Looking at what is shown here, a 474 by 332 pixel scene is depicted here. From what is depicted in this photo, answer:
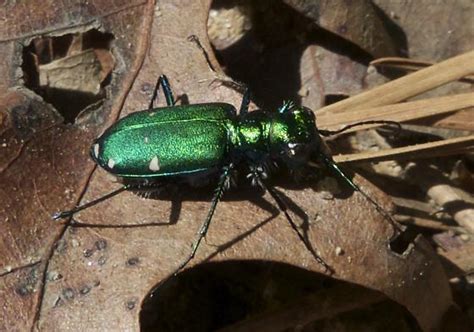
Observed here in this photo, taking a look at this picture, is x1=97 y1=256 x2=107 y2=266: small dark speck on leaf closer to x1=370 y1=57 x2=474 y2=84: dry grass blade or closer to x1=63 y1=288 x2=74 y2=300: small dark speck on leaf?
x1=63 y1=288 x2=74 y2=300: small dark speck on leaf

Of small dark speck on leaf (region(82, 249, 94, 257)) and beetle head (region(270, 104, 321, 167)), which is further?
beetle head (region(270, 104, 321, 167))

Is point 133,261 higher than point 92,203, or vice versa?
point 92,203

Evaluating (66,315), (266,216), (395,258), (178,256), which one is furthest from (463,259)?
(66,315)

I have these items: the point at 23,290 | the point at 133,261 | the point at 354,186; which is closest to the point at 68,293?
the point at 23,290

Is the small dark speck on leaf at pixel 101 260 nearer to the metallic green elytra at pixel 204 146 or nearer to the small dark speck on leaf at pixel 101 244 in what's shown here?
the small dark speck on leaf at pixel 101 244

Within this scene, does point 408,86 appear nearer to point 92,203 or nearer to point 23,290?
point 92,203

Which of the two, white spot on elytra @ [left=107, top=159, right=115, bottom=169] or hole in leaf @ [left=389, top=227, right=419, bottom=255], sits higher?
white spot on elytra @ [left=107, top=159, right=115, bottom=169]

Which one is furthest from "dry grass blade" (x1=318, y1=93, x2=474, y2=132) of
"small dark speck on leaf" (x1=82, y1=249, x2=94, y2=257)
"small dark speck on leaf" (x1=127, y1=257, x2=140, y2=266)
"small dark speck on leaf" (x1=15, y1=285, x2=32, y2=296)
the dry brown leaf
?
"small dark speck on leaf" (x1=15, y1=285, x2=32, y2=296)
